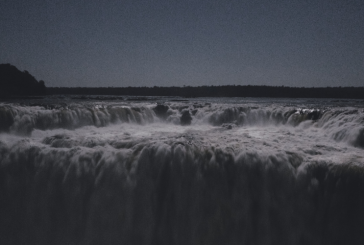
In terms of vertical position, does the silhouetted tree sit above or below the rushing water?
above

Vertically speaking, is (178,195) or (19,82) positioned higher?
(19,82)

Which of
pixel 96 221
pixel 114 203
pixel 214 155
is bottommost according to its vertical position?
pixel 96 221

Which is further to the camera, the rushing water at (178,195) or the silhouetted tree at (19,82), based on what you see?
the silhouetted tree at (19,82)

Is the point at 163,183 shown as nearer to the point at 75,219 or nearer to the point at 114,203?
the point at 114,203

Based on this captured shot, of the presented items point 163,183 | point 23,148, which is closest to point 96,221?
point 163,183

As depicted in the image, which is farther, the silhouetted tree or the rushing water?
the silhouetted tree

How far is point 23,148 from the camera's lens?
741 centimetres

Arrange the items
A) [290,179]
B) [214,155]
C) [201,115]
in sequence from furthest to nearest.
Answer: [201,115] < [214,155] < [290,179]

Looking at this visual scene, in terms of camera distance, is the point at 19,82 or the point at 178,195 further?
the point at 19,82

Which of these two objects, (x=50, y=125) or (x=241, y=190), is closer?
(x=241, y=190)

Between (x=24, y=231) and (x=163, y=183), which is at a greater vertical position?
(x=163, y=183)

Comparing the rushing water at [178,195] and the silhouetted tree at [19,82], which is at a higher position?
the silhouetted tree at [19,82]

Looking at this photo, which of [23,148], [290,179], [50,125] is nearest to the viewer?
[290,179]

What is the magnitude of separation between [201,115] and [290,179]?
12.2 meters
